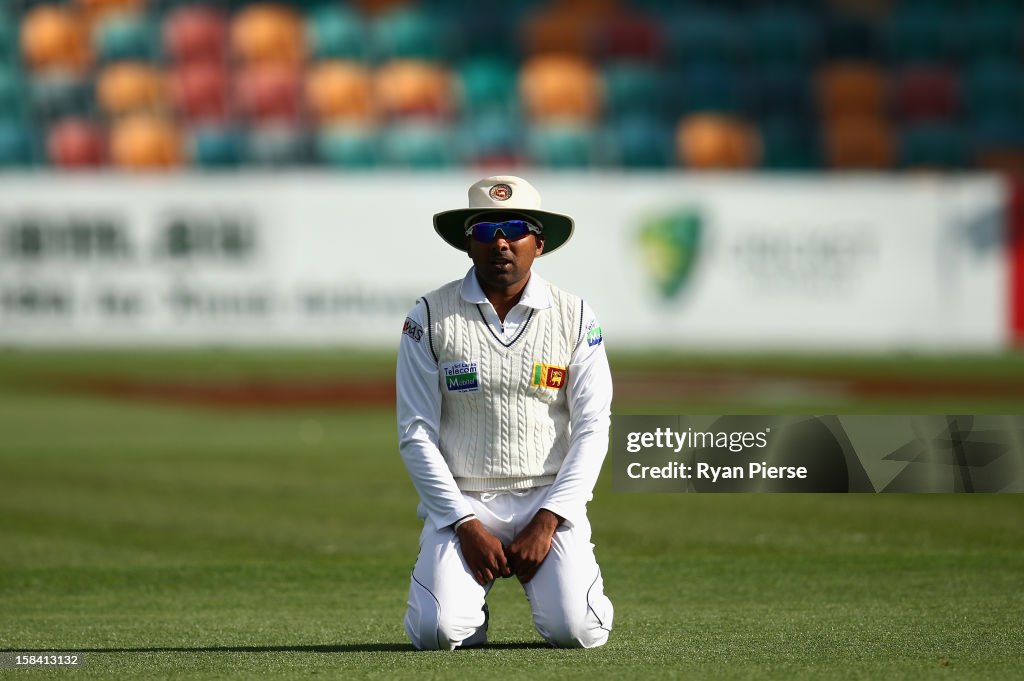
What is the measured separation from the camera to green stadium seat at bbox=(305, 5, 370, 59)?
32.0m

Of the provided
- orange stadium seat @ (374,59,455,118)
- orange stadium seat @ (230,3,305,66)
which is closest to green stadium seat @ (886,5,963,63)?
orange stadium seat @ (374,59,455,118)

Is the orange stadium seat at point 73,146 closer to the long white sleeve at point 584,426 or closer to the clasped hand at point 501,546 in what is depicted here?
the long white sleeve at point 584,426

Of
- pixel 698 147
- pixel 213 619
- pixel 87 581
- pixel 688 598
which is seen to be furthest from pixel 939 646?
pixel 698 147

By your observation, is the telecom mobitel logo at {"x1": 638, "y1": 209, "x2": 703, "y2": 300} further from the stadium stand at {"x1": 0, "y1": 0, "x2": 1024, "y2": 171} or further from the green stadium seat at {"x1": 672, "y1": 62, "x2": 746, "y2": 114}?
the green stadium seat at {"x1": 672, "y1": 62, "x2": 746, "y2": 114}

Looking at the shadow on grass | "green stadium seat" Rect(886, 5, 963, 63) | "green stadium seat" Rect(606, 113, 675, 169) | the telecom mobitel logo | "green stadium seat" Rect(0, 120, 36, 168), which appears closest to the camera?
the shadow on grass

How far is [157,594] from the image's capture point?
824 cm

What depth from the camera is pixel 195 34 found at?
1224 inches

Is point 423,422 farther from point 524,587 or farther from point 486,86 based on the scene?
point 486,86

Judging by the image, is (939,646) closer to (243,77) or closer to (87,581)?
(87,581)

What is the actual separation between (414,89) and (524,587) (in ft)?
83.1

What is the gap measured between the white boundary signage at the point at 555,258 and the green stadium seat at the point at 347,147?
364 centimetres

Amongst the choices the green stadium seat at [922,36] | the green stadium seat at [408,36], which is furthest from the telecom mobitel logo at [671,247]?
the green stadium seat at [922,36]

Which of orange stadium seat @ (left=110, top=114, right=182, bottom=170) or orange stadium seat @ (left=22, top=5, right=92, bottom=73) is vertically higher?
orange stadium seat @ (left=22, top=5, right=92, bottom=73)

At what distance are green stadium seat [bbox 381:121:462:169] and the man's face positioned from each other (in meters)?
23.9
